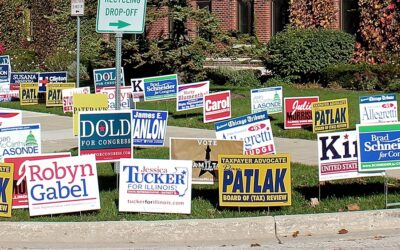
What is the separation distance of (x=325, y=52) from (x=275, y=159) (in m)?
16.4

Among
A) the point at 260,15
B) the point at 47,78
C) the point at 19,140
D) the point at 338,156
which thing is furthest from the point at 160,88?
the point at 260,15

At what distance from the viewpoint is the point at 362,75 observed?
2230 centimetres

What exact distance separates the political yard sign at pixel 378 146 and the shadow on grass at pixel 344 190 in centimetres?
85

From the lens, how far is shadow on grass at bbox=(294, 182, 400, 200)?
9.20 m

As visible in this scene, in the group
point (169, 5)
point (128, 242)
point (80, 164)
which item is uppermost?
point (169, 5)

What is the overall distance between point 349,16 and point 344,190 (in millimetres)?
17948

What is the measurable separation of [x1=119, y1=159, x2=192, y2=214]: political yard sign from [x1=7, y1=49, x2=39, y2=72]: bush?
23672mm

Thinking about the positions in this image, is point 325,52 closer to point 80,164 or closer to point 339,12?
point 339,12

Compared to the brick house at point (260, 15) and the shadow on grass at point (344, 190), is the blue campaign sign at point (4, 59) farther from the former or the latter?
the shadow on grass at point (344, 190)

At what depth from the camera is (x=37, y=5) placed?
32.9 meters

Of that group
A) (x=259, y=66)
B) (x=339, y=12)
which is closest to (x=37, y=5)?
(x=259, y=66)

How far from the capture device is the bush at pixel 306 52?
2388 centimetres

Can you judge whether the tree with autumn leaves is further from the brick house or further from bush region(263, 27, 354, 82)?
the brick house

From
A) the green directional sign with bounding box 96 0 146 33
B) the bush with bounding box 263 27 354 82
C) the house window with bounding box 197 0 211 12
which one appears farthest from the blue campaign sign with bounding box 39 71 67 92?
the green directional sign with bounding box 96 0 146 33
